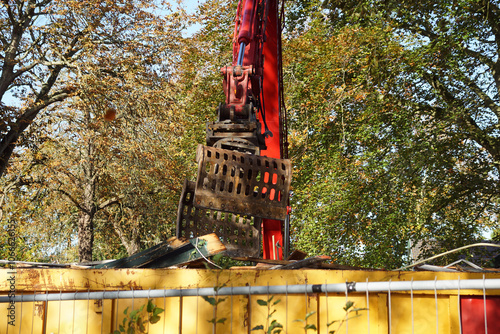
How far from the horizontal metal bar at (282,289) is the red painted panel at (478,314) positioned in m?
0.79

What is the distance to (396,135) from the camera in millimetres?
15617

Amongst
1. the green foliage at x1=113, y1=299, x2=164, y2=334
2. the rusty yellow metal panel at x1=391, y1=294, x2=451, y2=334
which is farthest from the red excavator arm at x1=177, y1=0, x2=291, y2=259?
the rusty yellow metal panel at x1=391, y1=294, x2=451, y2=334

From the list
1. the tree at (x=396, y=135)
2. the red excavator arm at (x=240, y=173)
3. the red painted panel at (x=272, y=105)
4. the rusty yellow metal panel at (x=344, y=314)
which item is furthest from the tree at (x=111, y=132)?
the rusty yellow metal panel at (x=344, y=314)

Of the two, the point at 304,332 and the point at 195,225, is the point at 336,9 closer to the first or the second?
the point at 195,225

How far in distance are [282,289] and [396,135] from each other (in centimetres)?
1352

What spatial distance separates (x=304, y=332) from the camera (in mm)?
3191

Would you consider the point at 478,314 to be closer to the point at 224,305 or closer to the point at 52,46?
the point at 224,305

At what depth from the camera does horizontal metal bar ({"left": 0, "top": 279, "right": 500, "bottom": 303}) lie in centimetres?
240

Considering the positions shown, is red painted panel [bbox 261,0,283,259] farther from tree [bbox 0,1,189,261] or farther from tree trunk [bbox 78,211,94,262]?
tree trunk [bbox 78,211,94,262]

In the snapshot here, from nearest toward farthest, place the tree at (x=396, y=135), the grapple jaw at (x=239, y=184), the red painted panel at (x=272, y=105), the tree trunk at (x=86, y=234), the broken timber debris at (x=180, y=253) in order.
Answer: the broken timber debris at (x=180, y=253) → the grapple jaw at (x=239, y=184) → the red painted panel at (x=272, y=105) → the tree at (x=396, y=135) → the tree trunk at (x=86, y=234)

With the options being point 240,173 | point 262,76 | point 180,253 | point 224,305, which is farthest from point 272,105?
point 224,305

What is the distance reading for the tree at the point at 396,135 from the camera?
14219 millimetres

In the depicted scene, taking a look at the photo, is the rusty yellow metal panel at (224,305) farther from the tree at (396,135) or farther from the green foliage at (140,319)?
the tree at (396,135)

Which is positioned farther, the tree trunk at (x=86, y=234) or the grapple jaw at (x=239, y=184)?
the tree trunk at (x=86, y=234)
